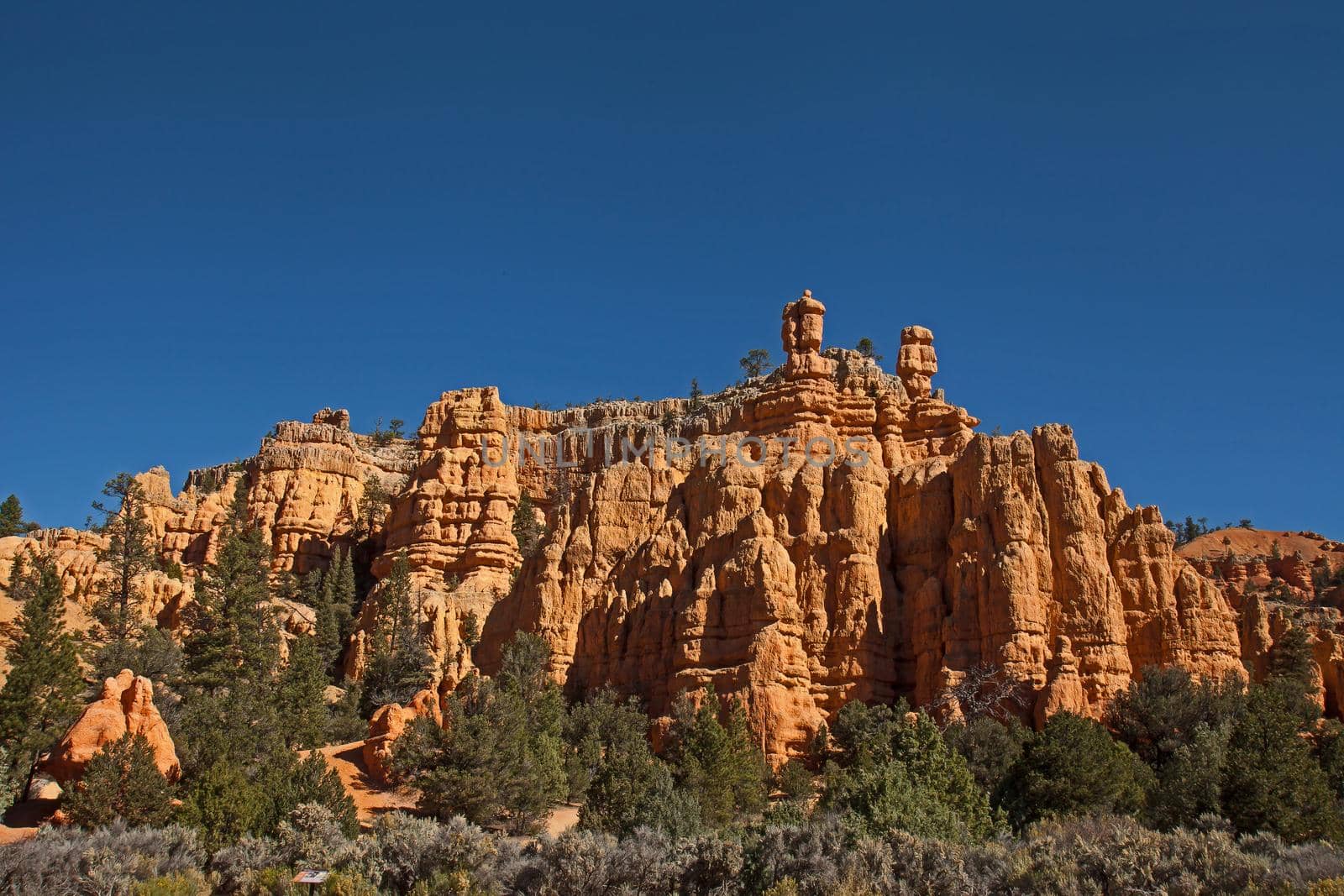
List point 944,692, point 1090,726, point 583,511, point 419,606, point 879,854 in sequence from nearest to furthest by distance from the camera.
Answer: point 879,854, point 1090,726, point 944,692, point 583,511, point 419,606

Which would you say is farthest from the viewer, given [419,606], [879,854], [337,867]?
[419,606]

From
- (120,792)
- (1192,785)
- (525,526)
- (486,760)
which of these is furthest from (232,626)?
(1192,785)

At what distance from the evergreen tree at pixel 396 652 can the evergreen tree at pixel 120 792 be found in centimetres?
1984

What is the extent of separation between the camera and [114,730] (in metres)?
41.3

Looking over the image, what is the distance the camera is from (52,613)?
53094 millimetres

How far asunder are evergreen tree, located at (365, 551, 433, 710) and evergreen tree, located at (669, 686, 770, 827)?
56.5 ft

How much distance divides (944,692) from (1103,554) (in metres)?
7.64

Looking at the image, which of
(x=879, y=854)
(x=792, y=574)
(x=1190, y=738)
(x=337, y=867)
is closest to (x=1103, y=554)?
(x=1190, y=738)

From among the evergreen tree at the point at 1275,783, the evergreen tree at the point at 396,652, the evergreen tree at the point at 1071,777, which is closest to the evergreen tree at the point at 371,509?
the evergreen tree at the point at 396,652

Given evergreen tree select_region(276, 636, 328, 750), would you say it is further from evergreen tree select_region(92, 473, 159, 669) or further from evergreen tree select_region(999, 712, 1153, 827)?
evergreen tree select_region(999, 712, 1153, 827)

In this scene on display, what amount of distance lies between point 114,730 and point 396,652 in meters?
23.0

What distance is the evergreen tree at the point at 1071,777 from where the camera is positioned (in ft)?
126

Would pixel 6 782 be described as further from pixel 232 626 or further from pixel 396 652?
pixel 396 652

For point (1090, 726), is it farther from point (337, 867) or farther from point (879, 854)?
point (337, 867)
